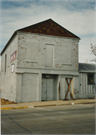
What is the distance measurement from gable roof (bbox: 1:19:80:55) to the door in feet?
16.4

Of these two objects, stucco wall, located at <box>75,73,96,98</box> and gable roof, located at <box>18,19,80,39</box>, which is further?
stucco wall, located at <box>75,73,96,98</box>

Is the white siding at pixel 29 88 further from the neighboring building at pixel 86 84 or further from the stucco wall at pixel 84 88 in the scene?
the neighboring building at pixel 86 84

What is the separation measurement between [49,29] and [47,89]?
20.8 ft

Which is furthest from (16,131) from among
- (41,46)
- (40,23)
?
(40,23)

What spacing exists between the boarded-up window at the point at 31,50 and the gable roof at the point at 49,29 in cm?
121

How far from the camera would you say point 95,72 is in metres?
21.4

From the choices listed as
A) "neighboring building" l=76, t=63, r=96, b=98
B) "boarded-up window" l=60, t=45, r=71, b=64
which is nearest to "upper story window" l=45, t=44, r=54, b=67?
"boarded-up window" l=60, t=45, r=71, b=64

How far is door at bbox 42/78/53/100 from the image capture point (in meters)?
19.4

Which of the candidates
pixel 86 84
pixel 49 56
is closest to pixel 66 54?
pixel 49 56

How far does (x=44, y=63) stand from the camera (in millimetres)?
18703

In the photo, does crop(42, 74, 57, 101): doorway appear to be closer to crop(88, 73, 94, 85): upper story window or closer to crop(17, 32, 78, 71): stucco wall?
crop(17, 32, 78, 71): stucco wall

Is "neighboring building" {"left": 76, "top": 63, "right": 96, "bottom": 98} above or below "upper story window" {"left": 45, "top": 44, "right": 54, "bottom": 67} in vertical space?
below

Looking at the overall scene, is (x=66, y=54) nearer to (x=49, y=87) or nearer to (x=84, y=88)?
→ (x=49, y=87)

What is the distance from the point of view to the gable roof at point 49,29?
18.6 metres
